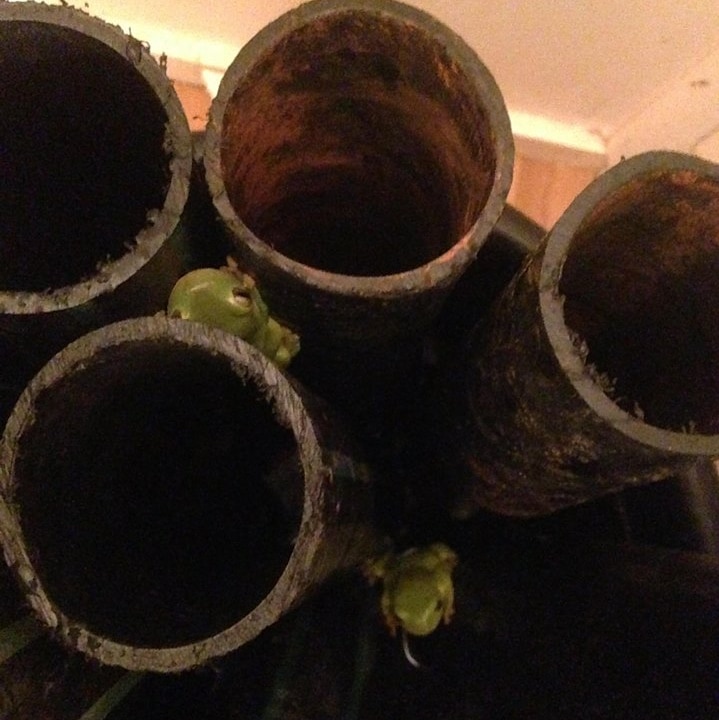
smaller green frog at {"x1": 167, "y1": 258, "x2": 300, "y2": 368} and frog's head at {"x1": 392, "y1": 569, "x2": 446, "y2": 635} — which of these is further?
frog's head at {"x1": 392, "y1": 569, "x2": 446, "y2": 635}

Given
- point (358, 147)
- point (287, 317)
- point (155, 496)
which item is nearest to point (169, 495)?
point (155, 496)

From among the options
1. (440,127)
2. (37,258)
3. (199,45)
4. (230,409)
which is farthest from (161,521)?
(199,45)

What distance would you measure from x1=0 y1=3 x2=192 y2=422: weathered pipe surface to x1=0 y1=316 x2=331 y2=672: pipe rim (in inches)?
1.8

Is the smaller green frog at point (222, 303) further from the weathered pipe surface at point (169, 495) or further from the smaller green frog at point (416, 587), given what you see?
the smaller green frog at point (416, 587)

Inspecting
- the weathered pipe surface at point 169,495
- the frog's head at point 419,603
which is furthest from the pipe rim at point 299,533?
the frog's head at point 419,603

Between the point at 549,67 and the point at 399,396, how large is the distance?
0.39m

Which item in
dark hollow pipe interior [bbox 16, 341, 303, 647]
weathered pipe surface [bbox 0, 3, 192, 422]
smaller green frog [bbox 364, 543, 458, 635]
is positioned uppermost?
weathered pipe surface [bbox 0, 3, 192, 422]

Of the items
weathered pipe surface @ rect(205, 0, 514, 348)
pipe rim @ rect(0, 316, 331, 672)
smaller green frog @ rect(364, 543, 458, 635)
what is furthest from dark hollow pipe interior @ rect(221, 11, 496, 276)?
smaller green frog @ rect(364, 543, 458, 635)

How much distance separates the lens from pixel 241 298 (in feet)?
1.50

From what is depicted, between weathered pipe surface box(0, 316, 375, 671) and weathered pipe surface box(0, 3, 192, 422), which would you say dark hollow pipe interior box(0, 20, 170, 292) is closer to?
weathered pipe surface box(0, 3, 192, 422)

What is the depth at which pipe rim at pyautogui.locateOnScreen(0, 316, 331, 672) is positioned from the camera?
1.31ft

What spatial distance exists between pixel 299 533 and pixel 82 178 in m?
0.32

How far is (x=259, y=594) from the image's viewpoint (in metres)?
0.50

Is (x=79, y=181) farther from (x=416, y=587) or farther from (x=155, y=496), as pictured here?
(x=416, y=587)
